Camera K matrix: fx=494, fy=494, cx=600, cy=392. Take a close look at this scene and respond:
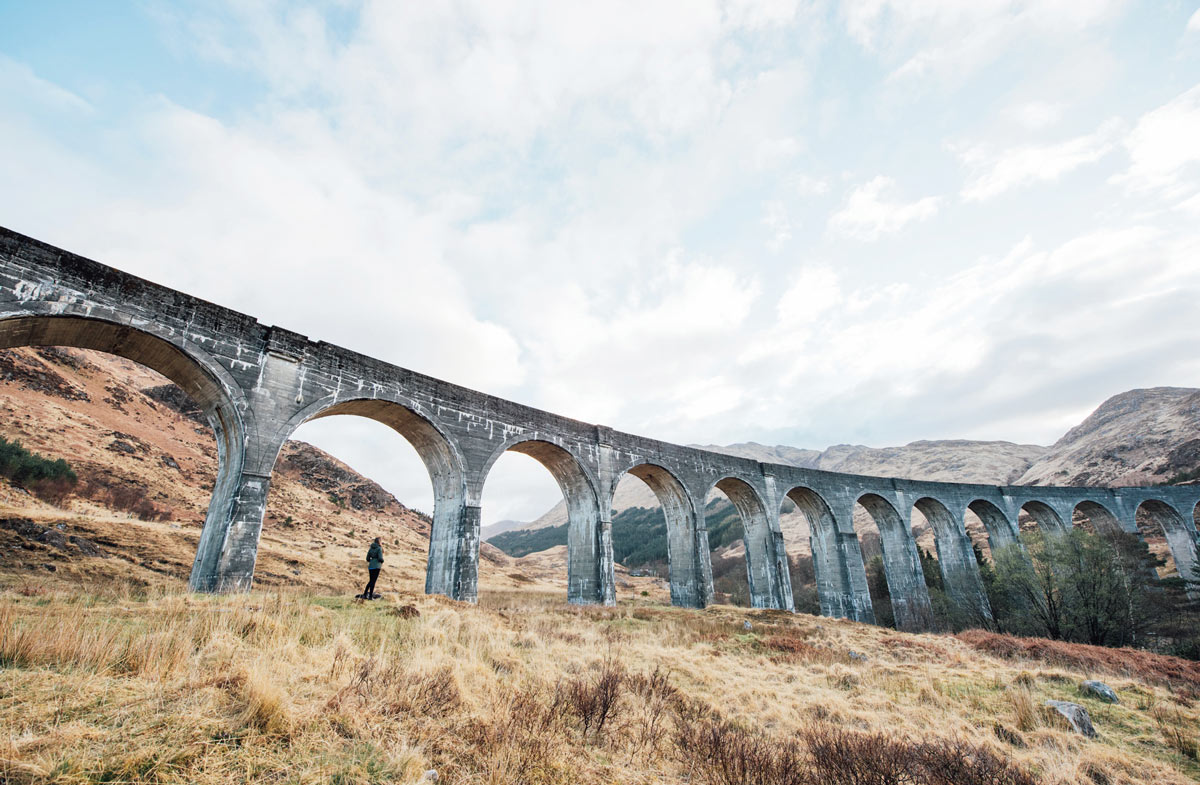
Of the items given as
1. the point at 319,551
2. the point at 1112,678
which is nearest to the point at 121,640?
the point at 1112,678

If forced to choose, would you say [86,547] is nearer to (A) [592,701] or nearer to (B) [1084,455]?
(A) [592,701]

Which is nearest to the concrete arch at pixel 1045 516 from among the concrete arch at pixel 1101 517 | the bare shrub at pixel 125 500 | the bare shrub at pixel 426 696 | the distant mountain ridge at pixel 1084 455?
the concrete arch at pixel 1101 517

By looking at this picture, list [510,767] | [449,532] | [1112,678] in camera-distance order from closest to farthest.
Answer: [510,767] → [1112,678] → [449,532]

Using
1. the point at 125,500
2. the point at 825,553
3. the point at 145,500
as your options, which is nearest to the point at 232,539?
the point at 125,500

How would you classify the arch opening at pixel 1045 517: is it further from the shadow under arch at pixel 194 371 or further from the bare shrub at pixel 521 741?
the shadow under arch at pixel 194 371

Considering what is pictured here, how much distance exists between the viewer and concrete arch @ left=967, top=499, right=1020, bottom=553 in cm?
2934

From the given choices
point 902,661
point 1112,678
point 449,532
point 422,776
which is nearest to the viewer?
point 422,776

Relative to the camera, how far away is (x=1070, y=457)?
61.7m

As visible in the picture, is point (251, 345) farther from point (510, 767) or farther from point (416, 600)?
point (510, 767)

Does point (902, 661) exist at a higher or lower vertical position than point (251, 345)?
lower

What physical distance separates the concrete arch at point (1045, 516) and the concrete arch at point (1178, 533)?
25.3ft

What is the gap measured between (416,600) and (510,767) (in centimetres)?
938

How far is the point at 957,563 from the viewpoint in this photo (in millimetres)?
27672

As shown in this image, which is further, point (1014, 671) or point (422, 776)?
point (1014, 671)
